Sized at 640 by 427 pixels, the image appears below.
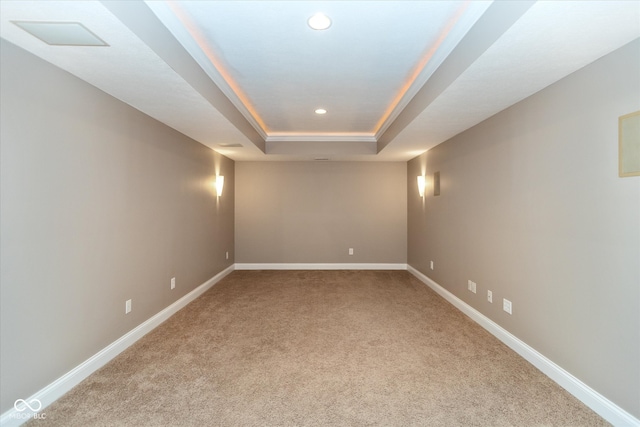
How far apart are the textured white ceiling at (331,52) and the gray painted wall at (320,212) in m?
2.56

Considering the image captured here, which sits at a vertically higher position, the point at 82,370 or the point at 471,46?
the point at 471,46

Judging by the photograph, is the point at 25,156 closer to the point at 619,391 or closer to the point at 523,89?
the point at 523,89

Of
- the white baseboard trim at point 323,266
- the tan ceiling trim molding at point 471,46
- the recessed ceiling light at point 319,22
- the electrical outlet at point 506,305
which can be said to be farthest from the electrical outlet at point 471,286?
the recessed ceiling light at point 319,22

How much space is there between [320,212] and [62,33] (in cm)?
494

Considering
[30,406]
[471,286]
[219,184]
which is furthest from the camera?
[219,184]

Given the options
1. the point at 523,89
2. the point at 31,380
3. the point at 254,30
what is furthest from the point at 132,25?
the point at 523,89

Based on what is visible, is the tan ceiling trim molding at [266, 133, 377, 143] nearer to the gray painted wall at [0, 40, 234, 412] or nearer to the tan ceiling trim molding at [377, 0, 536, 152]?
the gray painted wall at [0, 40, 234, 412]

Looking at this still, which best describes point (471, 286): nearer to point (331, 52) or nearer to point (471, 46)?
point (471, 46)

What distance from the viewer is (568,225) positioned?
2.23m

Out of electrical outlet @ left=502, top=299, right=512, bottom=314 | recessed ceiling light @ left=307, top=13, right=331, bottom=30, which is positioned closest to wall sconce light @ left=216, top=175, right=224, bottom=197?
recessed ceiling light @ left=307, top=13, right=331, bottom=30

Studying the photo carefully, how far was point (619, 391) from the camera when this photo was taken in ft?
6.00

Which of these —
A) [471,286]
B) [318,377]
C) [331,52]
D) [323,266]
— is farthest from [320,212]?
[318,377]

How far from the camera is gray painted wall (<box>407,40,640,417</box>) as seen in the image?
1.82 metres

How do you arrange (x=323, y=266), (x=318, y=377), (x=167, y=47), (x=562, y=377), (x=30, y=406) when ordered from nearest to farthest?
(x=30, y=406)
(x=167, y=47)
(x=562, y=377)
(x=318, y=377)
(x=323, y=266)
